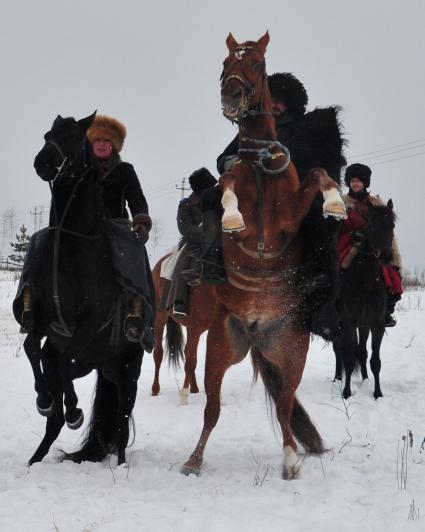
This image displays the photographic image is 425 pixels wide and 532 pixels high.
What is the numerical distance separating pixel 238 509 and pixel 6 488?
5.40ft

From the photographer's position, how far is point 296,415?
16.6 feet

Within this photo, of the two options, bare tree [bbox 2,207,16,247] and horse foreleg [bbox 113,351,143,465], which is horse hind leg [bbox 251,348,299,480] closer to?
horse foreleg [bbox 113,351,143,465]

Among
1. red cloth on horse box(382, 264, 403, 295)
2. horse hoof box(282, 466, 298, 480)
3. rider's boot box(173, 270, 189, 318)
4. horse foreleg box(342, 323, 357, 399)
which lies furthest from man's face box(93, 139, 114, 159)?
red cloth on horse box(382, 264, 403, 295)

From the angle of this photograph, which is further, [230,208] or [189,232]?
[189,232]

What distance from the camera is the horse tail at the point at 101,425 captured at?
4.80 metres

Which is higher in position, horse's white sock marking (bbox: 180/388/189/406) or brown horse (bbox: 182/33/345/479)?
brown horse (bbox: 182/33/345/479)

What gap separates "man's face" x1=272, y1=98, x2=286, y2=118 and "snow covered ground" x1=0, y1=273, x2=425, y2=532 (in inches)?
121

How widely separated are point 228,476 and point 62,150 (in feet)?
9.56

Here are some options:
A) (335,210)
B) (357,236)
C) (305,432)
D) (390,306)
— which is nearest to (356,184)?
(357,236)

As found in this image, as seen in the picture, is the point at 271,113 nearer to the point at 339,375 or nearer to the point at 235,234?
the point at 235,234

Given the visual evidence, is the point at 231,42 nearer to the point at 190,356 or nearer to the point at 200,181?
the point at 200,181

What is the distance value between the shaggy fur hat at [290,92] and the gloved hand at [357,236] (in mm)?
3424

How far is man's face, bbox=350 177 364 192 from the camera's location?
8.41m

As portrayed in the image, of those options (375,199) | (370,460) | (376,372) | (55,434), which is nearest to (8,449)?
(55,434)
